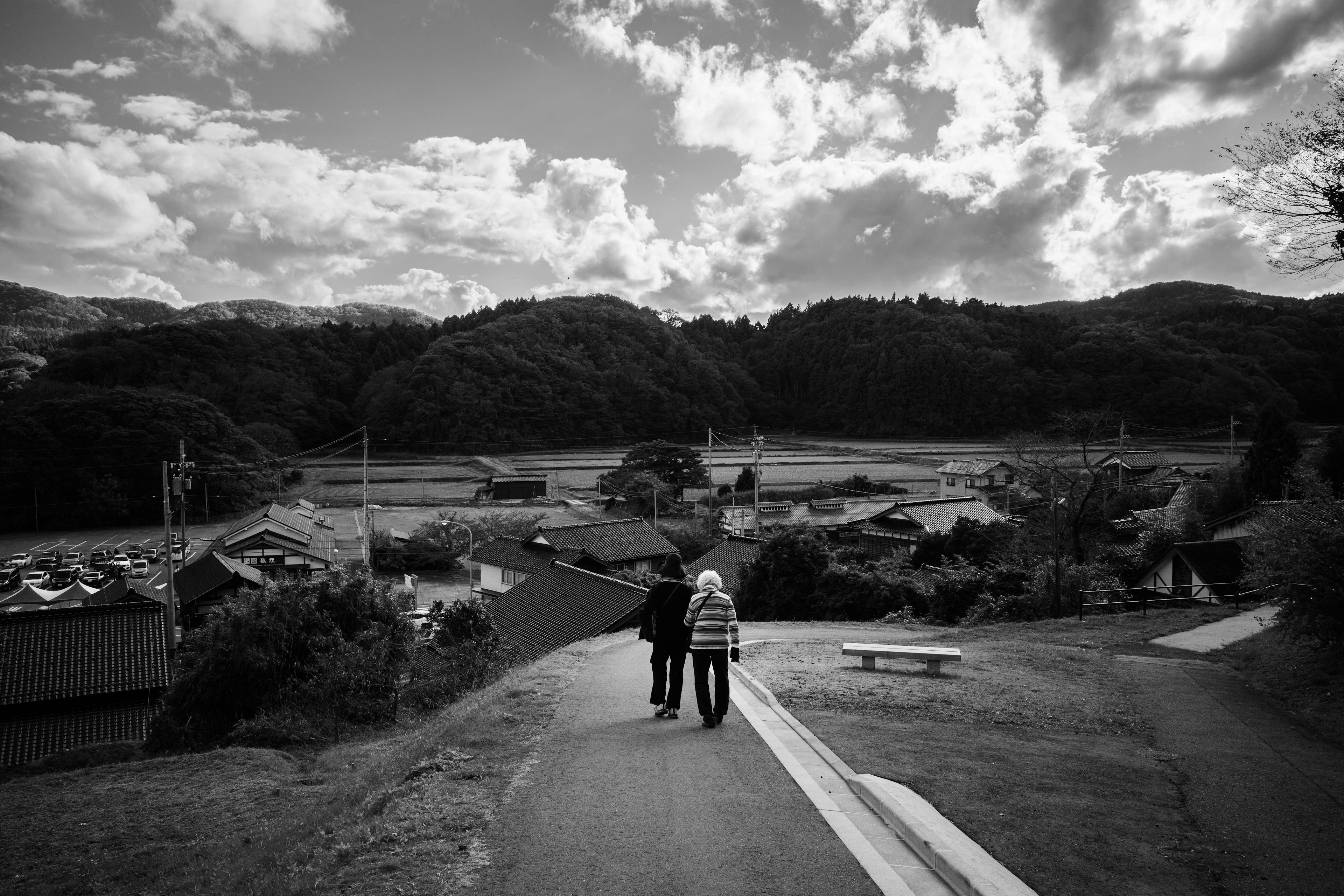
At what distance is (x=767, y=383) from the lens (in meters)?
103

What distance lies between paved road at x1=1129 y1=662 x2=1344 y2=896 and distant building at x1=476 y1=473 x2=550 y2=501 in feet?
171

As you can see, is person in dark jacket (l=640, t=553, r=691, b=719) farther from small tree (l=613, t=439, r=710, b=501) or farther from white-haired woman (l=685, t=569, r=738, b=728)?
small tree (l=613, t=439, r=710, b=501)

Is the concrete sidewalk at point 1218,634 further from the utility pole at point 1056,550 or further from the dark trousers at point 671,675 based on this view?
the dark trousers at point 671,675

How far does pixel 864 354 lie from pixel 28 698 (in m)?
86.5

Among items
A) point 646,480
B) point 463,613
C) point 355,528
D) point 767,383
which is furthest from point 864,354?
point 463,613

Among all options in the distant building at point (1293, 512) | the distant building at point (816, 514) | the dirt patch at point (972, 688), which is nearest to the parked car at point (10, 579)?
the distant building at point (816, 514)

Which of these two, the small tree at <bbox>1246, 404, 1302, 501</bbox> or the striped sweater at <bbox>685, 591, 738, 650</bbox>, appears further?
the small tree at <bbox>1246, 404, 1302, 501</bbox>

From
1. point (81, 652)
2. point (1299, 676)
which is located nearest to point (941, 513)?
point (1299, 676)

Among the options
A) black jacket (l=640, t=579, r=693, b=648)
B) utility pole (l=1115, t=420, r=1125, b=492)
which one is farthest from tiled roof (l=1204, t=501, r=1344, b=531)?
utility pole (l=1115, t=420, r=1125, b=492)

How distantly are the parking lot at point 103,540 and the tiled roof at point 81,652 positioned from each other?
25884 mm

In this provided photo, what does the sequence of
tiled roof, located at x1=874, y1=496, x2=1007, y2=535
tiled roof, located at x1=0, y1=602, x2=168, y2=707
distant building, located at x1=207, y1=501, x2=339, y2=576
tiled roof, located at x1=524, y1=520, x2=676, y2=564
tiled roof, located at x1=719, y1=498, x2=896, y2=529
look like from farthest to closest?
tiled roof, located at x1=719, y1=498, x2=896, y2=529 < distant building, located at x1=207, y1=501, x2=339, y2=576 < tiled roof, located at x1=874, y1=496, x2=1007, y2=535 < tiled roof, located at x1=524, y1=520, x2=676, y2=564 < tiled roof, located at x1=0, y1=602, x2=168, y2=707

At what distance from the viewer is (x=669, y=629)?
6.39m

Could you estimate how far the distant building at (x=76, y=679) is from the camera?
13688 mm

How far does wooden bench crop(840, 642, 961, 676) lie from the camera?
962cm
